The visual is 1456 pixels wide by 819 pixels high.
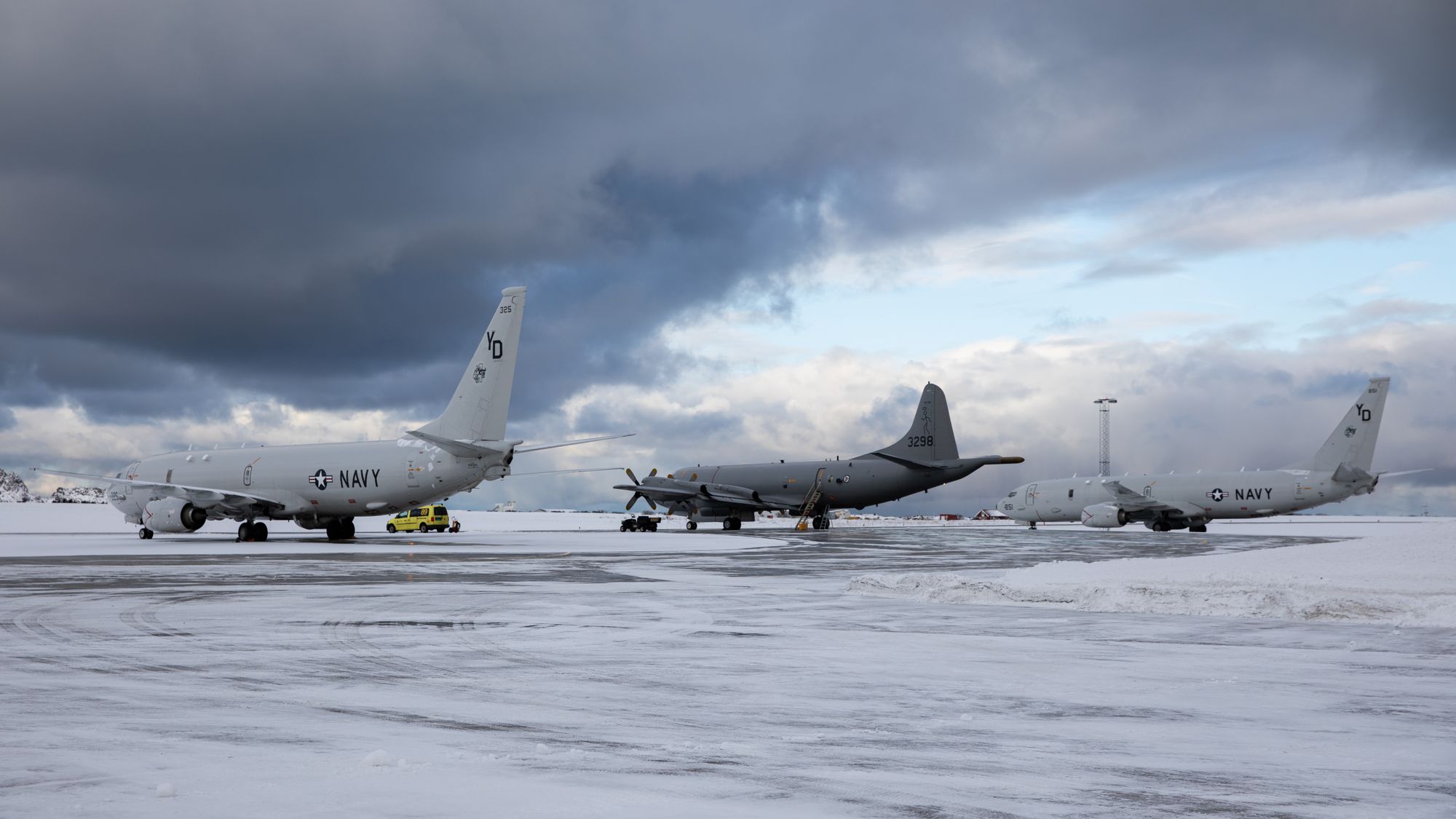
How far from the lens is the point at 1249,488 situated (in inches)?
2254

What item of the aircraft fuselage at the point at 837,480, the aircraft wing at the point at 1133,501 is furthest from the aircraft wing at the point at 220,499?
the aircraft wing at the point at 1133,501

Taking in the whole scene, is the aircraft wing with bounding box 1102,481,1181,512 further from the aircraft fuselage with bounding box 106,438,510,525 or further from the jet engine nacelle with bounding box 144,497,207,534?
the jet engine nacelle with bounding box 144,497,207,534

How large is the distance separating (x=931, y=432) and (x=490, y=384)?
29865mm

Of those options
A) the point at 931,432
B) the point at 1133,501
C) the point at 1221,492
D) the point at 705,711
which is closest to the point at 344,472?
the point at 931,432

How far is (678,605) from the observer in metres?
14.1

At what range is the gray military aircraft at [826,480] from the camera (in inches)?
2324

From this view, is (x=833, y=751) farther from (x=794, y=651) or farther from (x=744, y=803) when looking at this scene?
(x=794, y=651)

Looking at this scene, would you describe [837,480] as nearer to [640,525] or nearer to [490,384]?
[640,525]

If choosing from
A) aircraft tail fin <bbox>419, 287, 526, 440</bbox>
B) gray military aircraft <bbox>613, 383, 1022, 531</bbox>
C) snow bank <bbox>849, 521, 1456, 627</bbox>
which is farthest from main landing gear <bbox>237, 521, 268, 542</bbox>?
snow bank <bbox>849, 521, 1456, 627</bbox>

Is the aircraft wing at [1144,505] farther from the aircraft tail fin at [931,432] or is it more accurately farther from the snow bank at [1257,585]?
the snow bank at [1257,585]

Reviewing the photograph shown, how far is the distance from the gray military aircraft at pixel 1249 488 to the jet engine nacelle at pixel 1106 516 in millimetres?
43

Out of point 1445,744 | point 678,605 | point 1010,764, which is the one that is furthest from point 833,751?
point 678,605

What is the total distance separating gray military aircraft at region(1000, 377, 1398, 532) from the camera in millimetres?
55219

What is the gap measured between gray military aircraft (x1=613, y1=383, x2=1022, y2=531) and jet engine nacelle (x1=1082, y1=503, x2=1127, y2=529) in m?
7.94
